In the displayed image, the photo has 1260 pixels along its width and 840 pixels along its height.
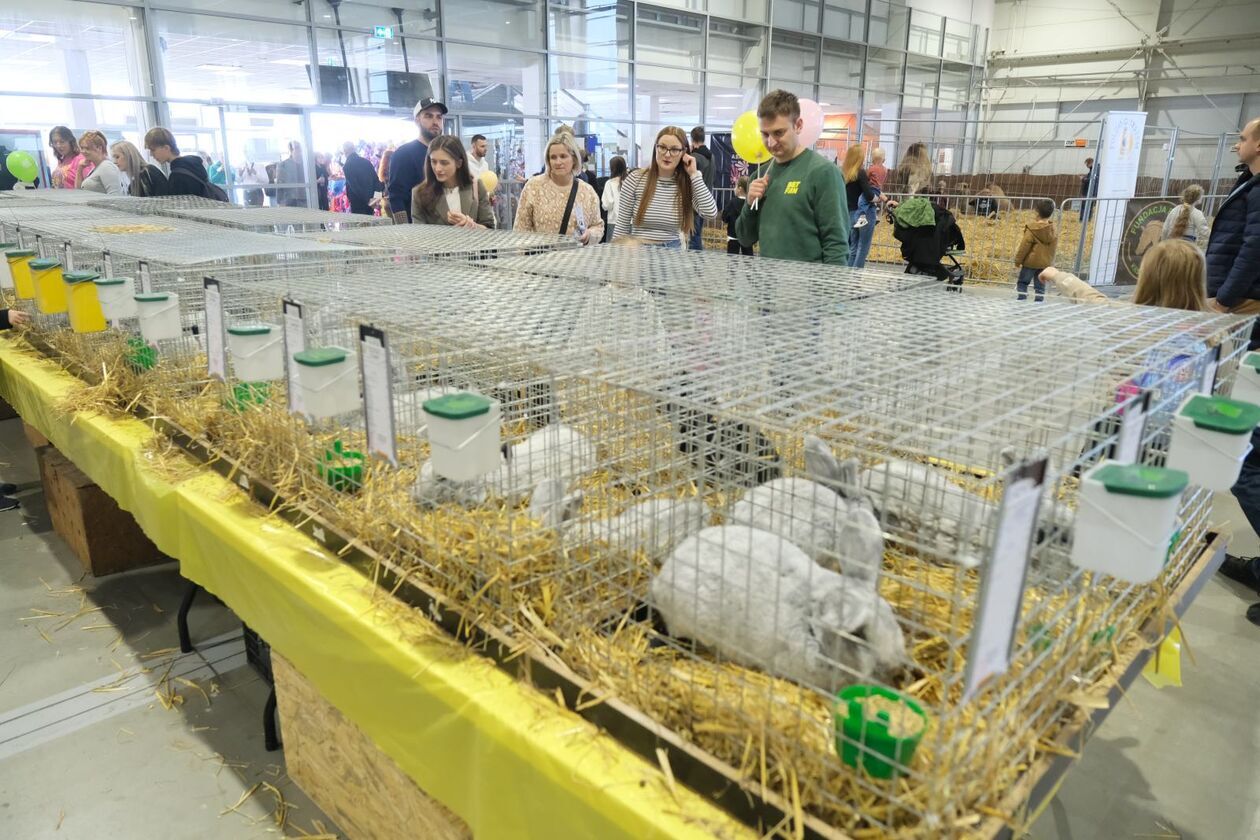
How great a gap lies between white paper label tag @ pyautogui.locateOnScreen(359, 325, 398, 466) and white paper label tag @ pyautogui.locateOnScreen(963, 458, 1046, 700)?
0.92 meters

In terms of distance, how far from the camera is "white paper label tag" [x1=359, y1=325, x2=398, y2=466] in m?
1.32

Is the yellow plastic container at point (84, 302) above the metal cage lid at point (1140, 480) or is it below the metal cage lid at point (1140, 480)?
below

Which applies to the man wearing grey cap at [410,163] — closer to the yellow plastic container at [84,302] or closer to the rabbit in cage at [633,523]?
the yellow plastic container at [84,302]

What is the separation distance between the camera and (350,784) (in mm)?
1720

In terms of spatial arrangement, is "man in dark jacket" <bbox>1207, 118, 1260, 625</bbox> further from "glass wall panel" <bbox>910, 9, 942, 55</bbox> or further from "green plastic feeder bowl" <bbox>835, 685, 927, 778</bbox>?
"glass wall panel" <bbox>910, 9, 942, 55</bbox>

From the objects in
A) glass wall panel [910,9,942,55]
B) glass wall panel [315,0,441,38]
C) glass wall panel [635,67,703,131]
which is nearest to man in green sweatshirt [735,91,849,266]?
glass wall panel [315,0,441,38]

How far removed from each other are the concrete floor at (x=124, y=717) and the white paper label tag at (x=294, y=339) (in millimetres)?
1030

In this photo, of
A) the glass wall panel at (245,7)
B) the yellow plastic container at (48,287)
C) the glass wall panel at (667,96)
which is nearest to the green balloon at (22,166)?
the glass wall panel at (245,7)

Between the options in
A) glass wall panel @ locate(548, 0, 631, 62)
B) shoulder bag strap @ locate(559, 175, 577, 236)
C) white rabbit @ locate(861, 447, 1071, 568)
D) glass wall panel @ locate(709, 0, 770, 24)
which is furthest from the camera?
glass wall panel @ locate(709, 0, 770, 24)

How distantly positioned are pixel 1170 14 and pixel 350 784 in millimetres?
19014

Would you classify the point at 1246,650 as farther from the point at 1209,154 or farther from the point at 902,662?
the point at 1209,154

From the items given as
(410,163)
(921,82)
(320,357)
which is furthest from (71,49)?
(921,82)

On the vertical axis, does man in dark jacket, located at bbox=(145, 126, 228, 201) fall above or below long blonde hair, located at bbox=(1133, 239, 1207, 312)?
above

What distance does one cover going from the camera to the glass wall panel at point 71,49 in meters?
6.96
